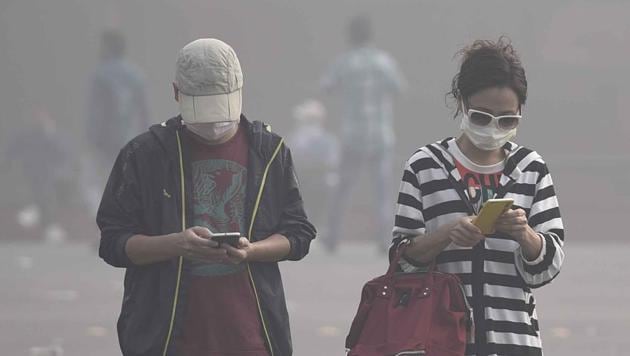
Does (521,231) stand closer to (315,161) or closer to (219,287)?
(219,287)

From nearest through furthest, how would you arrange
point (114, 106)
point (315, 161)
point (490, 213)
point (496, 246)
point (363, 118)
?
1. point (490, 213)
2. point (496, 246)
3. point (363, 118)
4. point (114, 106)
5. point (315, 161)

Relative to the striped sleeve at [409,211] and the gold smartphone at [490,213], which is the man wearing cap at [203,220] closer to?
the striped sleeve at [409,211]

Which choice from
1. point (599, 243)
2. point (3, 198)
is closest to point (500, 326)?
point (599, 243)

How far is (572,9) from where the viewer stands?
1307 inches

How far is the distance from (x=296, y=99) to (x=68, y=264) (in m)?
14.5

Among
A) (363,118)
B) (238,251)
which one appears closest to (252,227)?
(238,251)

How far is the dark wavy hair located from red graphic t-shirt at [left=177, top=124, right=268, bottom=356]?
687 millimetres

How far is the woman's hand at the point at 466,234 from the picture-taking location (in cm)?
461

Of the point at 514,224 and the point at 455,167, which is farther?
the point at 455,167

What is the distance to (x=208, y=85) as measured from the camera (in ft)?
15.8

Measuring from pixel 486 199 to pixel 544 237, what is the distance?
0.63 ft

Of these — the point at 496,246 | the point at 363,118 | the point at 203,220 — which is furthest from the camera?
the point at 363,118

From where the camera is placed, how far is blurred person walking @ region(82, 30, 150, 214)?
18.1 metres

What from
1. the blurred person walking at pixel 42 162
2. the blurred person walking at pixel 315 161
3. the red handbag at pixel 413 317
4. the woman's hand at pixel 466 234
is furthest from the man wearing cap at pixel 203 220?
the blurred person walking at pixel 42 162
